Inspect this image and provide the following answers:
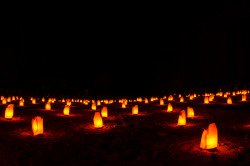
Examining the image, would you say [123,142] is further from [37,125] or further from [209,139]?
[37,125]

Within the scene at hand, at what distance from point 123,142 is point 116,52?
20.2m

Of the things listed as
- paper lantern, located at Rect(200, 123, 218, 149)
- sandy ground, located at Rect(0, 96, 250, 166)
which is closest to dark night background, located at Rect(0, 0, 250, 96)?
sandy ground, located at Rect(0, 96, 250, 166)

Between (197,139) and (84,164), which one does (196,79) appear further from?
(84,164)

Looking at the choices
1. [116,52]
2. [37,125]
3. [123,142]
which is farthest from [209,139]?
[116,52]

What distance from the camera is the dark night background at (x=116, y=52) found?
955 inches

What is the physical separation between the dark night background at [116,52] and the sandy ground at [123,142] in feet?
53.2

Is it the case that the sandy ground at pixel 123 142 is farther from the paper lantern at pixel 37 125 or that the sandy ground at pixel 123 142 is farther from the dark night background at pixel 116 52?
the dark night background at pixel 116 52

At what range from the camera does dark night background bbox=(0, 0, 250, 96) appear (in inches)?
955

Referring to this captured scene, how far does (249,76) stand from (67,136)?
25071 millimetres

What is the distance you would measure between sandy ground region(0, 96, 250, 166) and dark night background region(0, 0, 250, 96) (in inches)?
638

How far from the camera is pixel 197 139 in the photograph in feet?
20.3

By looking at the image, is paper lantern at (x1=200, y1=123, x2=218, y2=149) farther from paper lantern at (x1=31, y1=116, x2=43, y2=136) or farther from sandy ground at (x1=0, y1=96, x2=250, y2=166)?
paper lantern at (x1=31, y1=116, x2=43, y2=136)

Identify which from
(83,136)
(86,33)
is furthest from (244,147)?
(86,33)

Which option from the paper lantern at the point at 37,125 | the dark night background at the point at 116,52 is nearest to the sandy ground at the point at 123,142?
the paper lantern at the point at 37,125
